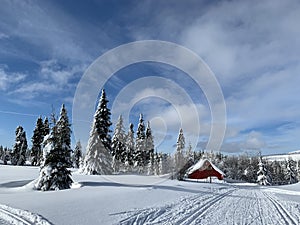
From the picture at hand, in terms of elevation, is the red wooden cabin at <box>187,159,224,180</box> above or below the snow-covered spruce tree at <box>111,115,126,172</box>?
below

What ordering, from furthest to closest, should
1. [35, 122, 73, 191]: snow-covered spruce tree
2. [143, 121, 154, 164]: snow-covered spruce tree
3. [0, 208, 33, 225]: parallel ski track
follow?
[143, 121, 154, 164]: snow-covered spruce tree
[35, 122, 73, 191]: snow-covered spruce tree
[0, 208, 33, 225]: parallel ski track

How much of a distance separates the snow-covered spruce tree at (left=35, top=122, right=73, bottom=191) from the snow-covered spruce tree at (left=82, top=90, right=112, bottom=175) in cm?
1316

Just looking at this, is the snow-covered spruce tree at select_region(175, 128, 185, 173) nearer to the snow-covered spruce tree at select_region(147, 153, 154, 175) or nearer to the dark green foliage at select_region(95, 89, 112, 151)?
the snow-covered spruce tree at select_region(147, 153, 154, 175)

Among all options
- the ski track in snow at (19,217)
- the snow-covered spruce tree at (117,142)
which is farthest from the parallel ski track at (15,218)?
the snow-covered spruce tree at (117,142)

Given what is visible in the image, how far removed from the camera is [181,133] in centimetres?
5534

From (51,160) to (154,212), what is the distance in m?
12.3

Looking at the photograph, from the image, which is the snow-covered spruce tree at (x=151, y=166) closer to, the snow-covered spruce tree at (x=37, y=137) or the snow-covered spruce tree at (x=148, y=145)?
the snow-covered spruce tree at (x=148, y=145)

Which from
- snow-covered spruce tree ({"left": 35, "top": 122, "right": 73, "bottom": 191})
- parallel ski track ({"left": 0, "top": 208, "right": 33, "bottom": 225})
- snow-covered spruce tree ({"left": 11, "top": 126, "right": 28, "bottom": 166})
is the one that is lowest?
parallel ski track ({"left": 0, "top": 208, "right": 33, "bottom": 225})

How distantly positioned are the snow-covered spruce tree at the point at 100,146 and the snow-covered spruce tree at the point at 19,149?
2834cm

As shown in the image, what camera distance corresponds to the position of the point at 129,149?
2136 inches

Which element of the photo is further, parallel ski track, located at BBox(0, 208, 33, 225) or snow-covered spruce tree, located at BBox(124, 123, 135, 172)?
snow-covered spruce tree, located at BBox(124, 123, 135, 172)

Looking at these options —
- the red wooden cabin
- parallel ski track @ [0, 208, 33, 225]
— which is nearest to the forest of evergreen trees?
the red wooden cabin

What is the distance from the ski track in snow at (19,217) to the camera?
712 centimetres

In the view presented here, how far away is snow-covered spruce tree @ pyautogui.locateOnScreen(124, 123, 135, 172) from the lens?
175ft
